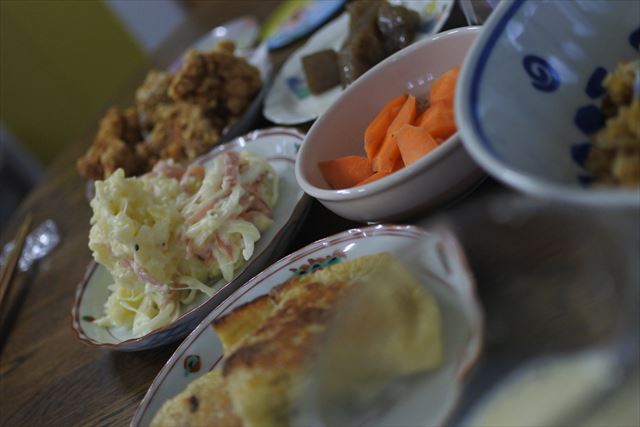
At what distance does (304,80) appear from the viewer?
5.38ft

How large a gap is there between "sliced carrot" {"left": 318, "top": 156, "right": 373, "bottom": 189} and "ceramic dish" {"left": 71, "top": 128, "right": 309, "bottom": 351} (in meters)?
0.08

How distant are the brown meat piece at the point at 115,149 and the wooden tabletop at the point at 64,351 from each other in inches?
6.0

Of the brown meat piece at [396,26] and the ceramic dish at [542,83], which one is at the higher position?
the ceramic dish at [542,83]

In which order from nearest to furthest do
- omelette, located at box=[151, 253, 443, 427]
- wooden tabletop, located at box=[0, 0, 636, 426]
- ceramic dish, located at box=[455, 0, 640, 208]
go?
omelette, located at box=[151, 253, 443, 427]
ceramic dish, located at box=[455, 0, 640, 208]
wooden tabletop, located at box=[0, 0, 636, 426]

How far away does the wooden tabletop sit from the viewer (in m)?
1.12

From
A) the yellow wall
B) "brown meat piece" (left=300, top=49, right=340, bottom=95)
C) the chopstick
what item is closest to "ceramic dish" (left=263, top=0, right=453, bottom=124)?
"brown meat piece" (left=300, top=49, right=340, bottom=95)

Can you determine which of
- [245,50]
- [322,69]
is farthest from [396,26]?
[245,50]

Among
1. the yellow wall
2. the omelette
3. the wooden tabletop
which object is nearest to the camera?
the omelette

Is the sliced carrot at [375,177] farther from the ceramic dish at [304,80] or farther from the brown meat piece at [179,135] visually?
the brown meat piece at [179,135]

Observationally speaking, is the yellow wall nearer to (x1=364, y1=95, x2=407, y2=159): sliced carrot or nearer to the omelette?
(x1=364, y1=95, x2=407, y2=159): sliced carrot

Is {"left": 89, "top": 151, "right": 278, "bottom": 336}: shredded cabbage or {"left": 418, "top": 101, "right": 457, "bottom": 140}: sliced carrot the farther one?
{"left": 89, "top": 151, "right": 278, "bottom": 336}: shredded cabbage

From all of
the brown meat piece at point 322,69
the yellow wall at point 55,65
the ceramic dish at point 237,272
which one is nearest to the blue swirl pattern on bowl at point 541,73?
the ceramic dish at point 237,272

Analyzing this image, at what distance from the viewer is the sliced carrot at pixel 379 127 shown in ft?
3.38

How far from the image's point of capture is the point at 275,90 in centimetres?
167
